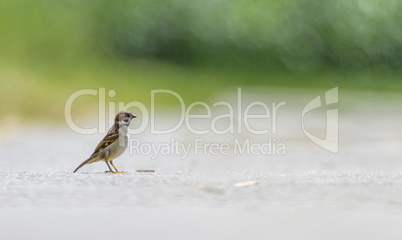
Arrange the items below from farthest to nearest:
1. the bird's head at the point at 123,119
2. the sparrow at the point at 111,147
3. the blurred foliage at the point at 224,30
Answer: the blurred foliage at the point at 224,30 → the bird's head at the point at 123,119 → the sparrow at the point at 111,147

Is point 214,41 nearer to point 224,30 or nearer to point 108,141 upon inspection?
point 224,30

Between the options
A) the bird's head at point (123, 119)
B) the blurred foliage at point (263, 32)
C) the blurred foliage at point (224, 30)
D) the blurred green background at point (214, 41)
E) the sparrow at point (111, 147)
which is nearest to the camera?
the sparrow at point (111, 147)

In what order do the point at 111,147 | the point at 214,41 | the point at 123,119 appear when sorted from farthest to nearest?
the point at 214,41 < the point at 123,119 < the point at 111,147

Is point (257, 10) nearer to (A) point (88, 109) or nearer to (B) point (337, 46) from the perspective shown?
(B) point (337, 46)

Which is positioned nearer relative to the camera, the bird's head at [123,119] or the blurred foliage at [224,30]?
the bird's head at [123,119]

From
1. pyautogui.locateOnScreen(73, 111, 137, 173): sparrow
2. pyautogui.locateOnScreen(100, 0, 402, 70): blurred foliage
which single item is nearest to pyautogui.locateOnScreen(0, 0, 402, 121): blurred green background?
pyautogui.locateOnScreen(100, 0, 402, 70): blurred foliage

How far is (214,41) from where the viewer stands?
52.1ft

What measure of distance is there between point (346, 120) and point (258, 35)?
6.21 m

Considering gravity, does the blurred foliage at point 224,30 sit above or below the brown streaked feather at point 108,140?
above

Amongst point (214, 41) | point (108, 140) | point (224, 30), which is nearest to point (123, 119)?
point (108, 140)

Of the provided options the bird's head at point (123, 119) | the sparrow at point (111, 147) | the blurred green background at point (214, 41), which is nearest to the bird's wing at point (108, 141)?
the sparrow at point (111, 147)

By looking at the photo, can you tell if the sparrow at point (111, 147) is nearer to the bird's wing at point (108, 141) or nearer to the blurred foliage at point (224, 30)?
the bird's wing at point (108, 141)

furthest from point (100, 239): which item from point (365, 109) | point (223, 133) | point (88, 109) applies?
point (365, 109)

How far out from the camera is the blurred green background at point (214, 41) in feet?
48.0
